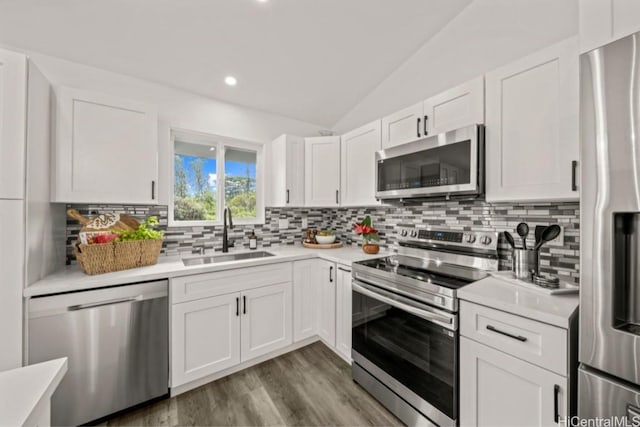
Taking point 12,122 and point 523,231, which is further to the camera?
point 523,231

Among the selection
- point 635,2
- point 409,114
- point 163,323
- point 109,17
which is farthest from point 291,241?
point 635,2

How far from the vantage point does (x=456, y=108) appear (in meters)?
1.68

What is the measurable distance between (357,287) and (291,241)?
138 centimetres

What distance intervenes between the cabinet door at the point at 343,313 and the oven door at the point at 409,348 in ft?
0.42

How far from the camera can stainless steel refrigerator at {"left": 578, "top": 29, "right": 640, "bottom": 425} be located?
0.79 m

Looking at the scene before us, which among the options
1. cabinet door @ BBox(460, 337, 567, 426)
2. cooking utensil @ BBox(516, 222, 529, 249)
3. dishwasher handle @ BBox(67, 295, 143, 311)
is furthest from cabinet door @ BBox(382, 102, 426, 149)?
dishwasher handle @ BBox(67, 295, 143, 311)

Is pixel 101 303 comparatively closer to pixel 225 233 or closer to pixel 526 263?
pixel 225 233

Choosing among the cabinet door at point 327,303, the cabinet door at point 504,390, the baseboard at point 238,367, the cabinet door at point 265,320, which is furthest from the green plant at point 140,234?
the cabinet door at point 504,390

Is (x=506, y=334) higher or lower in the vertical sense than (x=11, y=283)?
lower

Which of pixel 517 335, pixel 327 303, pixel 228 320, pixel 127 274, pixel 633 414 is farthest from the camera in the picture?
pixel 327 303

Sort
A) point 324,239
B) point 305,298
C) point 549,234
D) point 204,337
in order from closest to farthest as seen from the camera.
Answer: point 549,234 < point 204,337 < point 305,298 < point 324,239

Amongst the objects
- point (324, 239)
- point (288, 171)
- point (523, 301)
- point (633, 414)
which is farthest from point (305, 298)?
point (633, 414)

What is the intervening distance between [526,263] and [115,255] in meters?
2.61

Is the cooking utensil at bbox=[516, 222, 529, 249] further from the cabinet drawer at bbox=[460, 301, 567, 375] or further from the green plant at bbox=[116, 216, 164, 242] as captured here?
the green plant at bbox=[116, 216, 164, 242]
